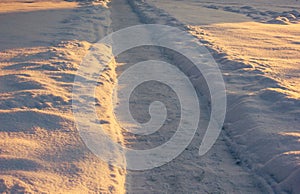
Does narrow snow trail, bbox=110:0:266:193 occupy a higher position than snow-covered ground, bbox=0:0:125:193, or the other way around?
snow-covered ground, bbox=0:0:125:193

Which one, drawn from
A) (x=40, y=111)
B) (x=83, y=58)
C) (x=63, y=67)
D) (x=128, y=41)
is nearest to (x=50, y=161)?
(x=40, y=111)

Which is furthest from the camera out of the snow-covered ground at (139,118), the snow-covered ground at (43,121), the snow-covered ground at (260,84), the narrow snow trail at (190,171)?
the snow-covered ground at (260,84)

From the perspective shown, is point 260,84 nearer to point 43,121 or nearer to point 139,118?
point 139,118

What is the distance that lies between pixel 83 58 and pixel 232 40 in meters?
4.50

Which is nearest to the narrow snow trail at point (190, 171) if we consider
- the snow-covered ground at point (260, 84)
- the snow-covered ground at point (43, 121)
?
the snow-covered ground at point (260, 84)

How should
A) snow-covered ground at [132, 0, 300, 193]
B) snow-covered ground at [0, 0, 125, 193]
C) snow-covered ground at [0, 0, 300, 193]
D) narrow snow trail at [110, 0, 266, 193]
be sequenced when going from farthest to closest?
1. snow-covered ground at [132, 0, 300, 193]
2. narrow snow trail at [110, 0, 266, 193]
3. snow-covered ground at [0, 0, 300, 193]
4. snow-covered ground at [0, 0, 125, 193]

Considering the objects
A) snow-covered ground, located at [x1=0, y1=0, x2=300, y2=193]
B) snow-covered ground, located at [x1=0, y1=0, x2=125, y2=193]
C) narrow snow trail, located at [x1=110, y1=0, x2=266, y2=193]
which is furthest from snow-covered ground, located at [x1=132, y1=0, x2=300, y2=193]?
snow-covered ground, located at [x1=0, y1=0, x2=125, y2=193]

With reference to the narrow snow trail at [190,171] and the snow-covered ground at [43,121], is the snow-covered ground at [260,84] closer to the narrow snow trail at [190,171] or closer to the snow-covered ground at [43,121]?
the narrow snow trail at [190,171]

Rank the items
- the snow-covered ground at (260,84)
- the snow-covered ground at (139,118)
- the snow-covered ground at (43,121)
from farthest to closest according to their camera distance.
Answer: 1. the snow-covered ground at (260,84)
2. the snow-covered ground at (139,118)
3. the snow-covered ground at (43,121)

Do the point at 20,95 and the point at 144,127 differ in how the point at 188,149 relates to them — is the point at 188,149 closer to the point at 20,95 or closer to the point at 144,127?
the point at 144,127

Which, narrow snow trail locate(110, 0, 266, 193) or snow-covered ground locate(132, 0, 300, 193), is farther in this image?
snow-covered ground locate(132, 0, 300, 193)

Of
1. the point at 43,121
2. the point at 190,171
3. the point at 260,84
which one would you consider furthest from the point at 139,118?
the point at 260,84

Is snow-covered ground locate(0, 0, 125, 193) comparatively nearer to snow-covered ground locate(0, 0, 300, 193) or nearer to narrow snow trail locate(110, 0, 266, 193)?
snow-covered ground locate(0, 0, 300, 193)

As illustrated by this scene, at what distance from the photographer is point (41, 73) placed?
823 centimetres
